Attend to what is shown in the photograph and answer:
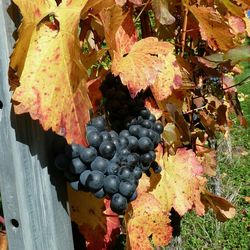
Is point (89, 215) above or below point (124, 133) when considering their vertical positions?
below

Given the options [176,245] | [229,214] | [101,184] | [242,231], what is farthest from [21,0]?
[242,231]

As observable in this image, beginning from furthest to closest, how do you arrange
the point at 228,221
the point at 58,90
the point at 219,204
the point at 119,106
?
the point at 228,221 < the point at 219,204 < the point at 119,106 < the point at 58,90

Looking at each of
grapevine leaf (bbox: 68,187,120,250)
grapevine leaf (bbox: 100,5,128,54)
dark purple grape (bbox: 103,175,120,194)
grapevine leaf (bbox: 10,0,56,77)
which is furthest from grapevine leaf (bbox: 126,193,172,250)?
grapevine leaf (bbox: 10,0,56,77)

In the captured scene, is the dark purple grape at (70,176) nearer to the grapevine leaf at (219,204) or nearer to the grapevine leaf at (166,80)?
the grapevine leaf at (166,80)

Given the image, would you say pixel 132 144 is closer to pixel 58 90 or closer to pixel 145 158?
pixel 145 158

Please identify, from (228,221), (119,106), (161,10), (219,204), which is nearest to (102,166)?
(119,106)

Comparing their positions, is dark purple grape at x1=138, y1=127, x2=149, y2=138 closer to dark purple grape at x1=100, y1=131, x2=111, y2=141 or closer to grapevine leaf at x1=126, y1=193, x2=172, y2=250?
dark purple grape at x1=100, y1=131, x2=111, y2=141
